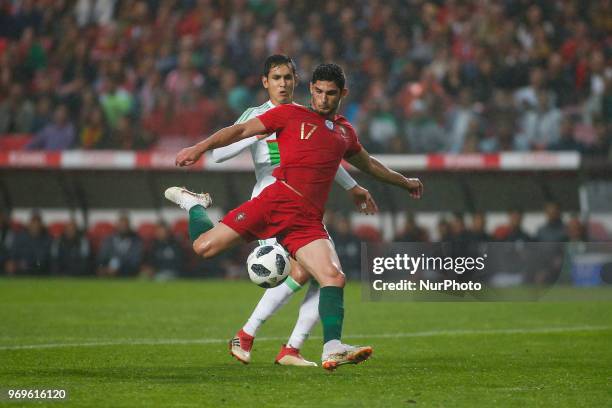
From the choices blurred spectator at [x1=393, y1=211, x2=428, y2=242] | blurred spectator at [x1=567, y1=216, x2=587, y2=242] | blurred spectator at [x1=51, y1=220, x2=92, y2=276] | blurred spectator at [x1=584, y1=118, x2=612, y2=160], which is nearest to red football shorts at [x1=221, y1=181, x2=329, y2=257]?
blurred spectator at [x1=567, y1=216, x2=587, y2=242]

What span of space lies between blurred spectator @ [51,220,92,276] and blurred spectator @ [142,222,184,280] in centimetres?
101

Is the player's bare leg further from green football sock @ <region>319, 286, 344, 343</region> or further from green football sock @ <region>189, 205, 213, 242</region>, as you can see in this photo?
green football sock @ <region>189, 205, 213, 242</region>

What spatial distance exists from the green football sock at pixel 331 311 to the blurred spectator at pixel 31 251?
41.0 feet

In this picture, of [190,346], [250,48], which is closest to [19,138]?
[250,48]

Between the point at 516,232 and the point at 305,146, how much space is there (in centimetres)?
996

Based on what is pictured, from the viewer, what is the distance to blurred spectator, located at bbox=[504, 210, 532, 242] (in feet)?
55.5

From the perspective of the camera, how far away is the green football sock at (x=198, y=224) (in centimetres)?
794

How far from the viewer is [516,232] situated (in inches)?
669

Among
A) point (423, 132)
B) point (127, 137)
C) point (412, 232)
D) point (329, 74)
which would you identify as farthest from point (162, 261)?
point (329, 74)

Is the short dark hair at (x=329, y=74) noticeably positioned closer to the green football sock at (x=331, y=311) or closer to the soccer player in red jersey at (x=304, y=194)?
the soccer player in red jersey at (x=304, y=194)

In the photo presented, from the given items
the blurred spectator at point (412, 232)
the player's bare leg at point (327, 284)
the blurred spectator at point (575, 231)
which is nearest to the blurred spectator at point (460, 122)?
the blurred spectator at point (412, 232)

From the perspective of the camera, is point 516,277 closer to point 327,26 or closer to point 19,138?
point 327,26

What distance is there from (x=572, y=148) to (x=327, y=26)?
5.21m

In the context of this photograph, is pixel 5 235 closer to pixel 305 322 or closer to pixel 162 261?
pixel 162 261
